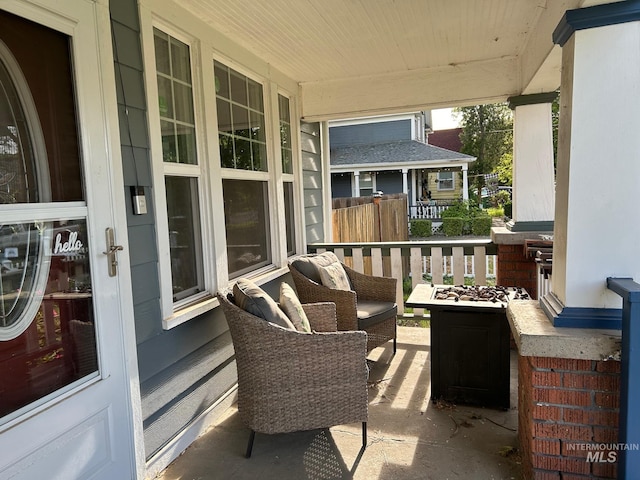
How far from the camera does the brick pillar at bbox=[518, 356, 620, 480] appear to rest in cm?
190

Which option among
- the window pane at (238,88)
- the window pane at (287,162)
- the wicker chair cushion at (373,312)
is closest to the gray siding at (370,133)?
the window pane at (287,162)

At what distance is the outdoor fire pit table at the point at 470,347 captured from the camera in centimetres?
279

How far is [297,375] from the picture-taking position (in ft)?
7.74

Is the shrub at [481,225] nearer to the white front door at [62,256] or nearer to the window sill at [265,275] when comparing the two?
the window sill at [265,275]

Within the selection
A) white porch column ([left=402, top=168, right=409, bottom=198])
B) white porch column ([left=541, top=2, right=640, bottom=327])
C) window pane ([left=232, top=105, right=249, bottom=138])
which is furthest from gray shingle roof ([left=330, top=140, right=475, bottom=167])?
white porch column ([left=541, top=2, right=640, bottom=327])

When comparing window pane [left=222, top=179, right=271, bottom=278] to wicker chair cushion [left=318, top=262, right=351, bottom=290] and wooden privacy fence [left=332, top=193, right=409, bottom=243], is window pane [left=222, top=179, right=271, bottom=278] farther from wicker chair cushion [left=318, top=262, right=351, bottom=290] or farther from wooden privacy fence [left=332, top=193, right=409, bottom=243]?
wooden privacy fence [left=332, top=193, right=409, bottom=243]

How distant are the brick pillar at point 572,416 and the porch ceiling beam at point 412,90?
291 cm

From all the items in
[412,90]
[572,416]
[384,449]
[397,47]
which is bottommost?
[384,449]

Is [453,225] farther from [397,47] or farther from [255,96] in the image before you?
[255,96]

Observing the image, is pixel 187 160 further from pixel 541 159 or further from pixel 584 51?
pixel 541 159

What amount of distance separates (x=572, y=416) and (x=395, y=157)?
508 inches

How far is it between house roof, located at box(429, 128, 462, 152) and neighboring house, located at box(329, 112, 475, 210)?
289 inches

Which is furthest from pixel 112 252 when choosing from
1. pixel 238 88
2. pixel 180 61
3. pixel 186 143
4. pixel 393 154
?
pixel 393 154

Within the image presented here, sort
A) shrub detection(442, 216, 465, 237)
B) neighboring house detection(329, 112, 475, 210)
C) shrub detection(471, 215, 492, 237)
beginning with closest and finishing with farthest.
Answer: shrub detection(471, 215, 492, 237), shrub detection(442, 216, 465, 237), neighboring house detection(329, 112, 475, 210)
